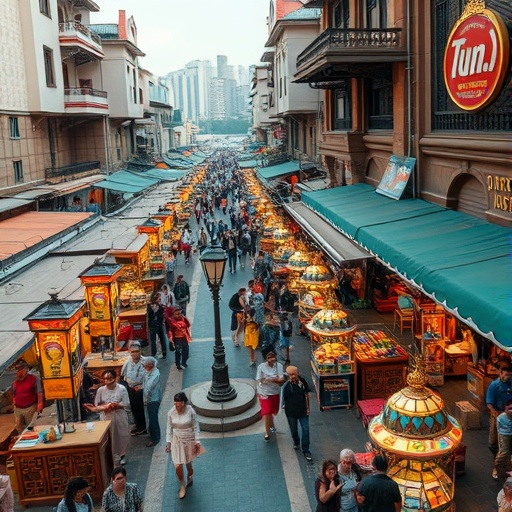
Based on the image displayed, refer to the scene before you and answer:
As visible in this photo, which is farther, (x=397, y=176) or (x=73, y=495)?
(x=397, y=176)

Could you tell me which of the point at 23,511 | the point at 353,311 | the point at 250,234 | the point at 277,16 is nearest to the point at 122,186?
the point at 250,234

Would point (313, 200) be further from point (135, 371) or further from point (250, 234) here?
point (135, 371)

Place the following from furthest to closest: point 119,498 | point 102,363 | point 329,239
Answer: point 329,239
point 102,363
point 119,498

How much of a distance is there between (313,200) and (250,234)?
8672 millimetres

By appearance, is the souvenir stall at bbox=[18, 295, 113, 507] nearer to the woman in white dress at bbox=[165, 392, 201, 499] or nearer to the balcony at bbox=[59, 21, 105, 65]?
the woman in white dress at bbox=[165, 392, 201, 499]

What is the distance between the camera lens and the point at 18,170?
26641 mm

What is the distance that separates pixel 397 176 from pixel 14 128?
18078mm

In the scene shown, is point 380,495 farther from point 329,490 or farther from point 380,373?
point 380,373

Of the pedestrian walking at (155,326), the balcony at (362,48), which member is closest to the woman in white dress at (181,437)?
the pedestrian walking at (155,326)

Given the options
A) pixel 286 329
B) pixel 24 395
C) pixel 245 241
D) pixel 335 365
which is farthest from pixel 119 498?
pixel 245 241

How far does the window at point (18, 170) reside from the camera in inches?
1029

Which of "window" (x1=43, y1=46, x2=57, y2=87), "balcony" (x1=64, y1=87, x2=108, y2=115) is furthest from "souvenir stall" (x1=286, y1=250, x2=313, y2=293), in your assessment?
"balcony" (x1=64, y1=87, x2=108, y2=115)

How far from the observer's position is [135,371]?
34.5 feet

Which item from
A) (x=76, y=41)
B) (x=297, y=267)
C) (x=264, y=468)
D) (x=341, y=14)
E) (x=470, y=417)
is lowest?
(x=264, y=468)
